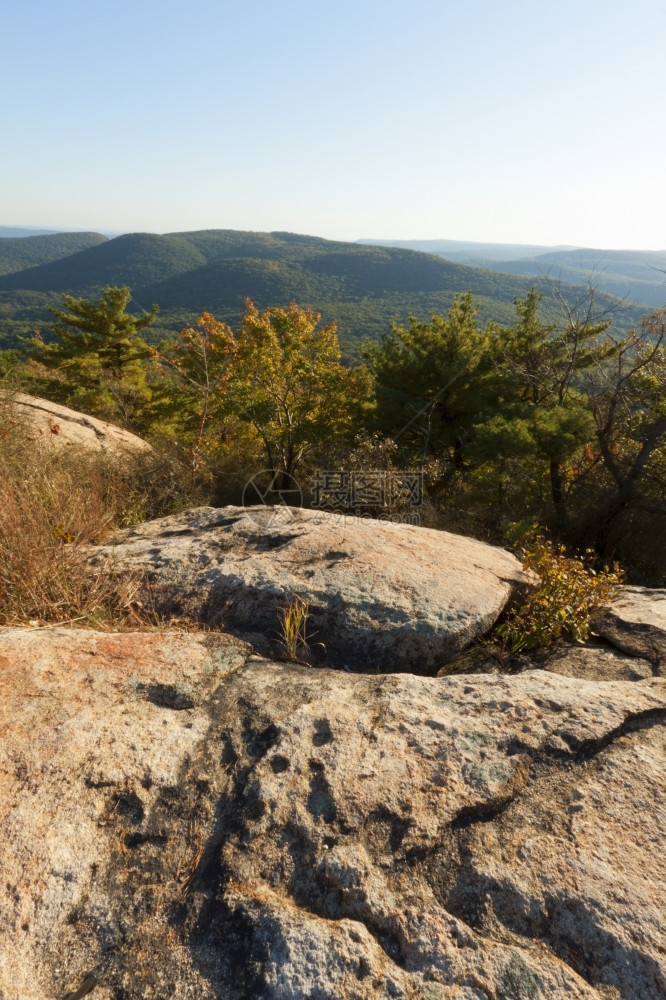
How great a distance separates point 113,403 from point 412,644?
63.3 feet

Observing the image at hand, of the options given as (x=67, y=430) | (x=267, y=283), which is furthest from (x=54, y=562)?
(x=267, y=283)

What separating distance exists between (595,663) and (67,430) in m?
8.02

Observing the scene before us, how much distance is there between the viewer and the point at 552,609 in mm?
3846

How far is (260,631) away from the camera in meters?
3.41

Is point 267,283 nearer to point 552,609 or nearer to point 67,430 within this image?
point 67,430

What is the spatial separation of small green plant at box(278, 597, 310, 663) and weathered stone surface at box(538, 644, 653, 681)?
5.06ft

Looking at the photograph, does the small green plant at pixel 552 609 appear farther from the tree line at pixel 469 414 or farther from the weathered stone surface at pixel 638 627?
the tree line at pixel 469 414

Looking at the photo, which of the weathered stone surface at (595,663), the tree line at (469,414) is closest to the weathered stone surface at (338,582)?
the weathered stone surface at (595,663)

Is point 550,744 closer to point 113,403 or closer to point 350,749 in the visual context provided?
point 350,749

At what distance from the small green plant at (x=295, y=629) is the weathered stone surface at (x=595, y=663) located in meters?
1.54

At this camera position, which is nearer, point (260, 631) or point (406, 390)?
point (260, 631)

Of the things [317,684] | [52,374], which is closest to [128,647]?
[317,684]

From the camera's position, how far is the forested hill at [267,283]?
361 feet

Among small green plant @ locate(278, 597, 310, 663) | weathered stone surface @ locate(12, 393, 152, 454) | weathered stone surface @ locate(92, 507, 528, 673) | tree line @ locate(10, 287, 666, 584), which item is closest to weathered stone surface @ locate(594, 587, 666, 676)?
weathered stone surface @ locate(92, 507, 528, 673)
